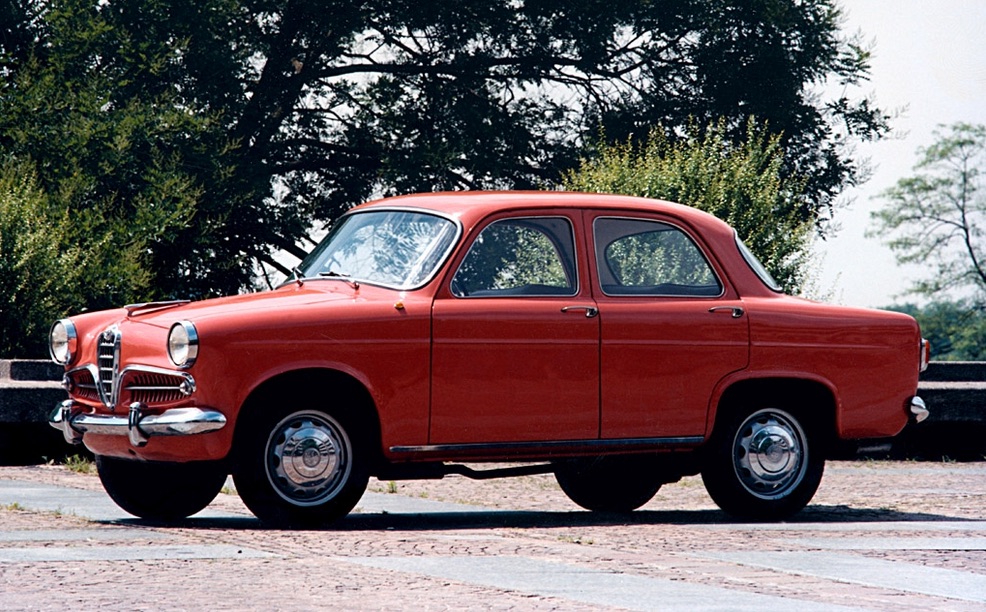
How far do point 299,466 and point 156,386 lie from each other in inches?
32.9

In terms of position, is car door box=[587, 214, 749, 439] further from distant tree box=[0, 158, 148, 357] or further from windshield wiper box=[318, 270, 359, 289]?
distant tree box=[0, 158, 148, 357]

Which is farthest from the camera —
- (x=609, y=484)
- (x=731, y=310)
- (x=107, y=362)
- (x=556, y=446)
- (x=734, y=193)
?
(x=734, y=193)

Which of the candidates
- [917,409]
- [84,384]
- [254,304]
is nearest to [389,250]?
[254,304]

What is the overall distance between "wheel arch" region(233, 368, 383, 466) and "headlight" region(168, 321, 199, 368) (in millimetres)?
372

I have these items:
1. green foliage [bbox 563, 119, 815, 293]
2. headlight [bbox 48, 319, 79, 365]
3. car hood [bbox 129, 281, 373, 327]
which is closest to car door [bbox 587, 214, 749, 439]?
car hood [bbox 129, 281, 373, 327]

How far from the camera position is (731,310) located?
897cm

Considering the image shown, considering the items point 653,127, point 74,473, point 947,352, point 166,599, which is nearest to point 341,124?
point 653,127

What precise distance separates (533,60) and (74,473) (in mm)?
21713

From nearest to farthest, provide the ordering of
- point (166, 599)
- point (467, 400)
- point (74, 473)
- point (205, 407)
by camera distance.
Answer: point (166, 599)
point (205, 407)
point (467, 400)
point (74, 473)

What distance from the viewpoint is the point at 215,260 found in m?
28.6

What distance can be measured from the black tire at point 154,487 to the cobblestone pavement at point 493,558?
0.16m

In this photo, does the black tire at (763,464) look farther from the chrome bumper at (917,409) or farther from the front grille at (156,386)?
the front grille at (156,386)

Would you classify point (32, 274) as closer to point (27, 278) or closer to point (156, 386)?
point (27, 278)

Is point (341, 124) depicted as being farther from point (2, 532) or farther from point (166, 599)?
point (166, 599)
